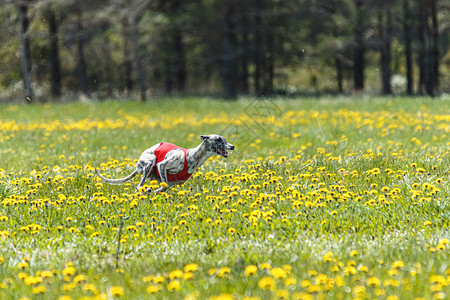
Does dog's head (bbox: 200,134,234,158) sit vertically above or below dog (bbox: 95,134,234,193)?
above

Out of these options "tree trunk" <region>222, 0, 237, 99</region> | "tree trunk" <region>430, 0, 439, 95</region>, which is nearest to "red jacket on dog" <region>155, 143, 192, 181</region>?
"tree trunk" <region>222, 0, 237, 99</region>

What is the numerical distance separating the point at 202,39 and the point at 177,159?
85.2 feet

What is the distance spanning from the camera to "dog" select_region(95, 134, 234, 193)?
4.82m

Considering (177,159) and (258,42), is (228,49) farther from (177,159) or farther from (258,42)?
(177,159)

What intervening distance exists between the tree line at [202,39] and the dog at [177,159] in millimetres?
16030

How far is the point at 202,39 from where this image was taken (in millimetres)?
29797

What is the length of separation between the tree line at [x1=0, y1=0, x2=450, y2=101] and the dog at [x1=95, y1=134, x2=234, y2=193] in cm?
1603

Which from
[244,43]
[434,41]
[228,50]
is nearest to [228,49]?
[228,50]

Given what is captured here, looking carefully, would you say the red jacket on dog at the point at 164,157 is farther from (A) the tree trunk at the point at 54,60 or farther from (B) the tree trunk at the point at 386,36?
(A) the tree trunk at the point at 54,60

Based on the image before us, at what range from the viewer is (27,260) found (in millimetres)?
3273

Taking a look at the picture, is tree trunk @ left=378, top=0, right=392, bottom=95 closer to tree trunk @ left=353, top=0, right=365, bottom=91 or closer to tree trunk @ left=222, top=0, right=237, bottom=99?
tree trunk @ left=353, top=0, right=365, bottom=91

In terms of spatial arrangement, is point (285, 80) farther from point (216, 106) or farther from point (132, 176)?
point (132, 176)

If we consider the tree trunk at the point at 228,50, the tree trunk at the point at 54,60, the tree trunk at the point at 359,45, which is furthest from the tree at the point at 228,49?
the tree trunk at the point at 54,60

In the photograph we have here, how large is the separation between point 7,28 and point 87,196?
2464cm
